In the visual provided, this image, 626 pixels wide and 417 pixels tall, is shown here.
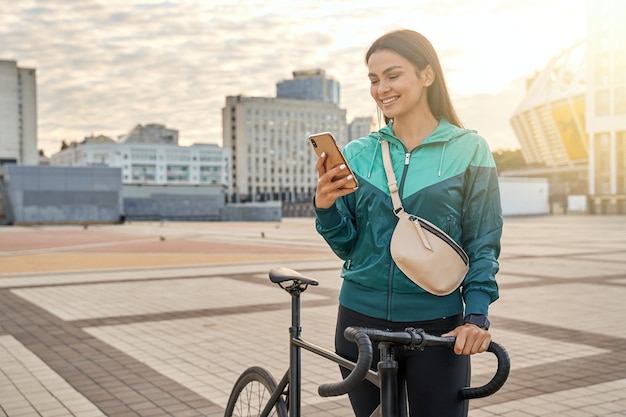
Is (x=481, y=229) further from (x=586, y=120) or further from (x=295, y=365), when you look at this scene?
(x=586, y=120)

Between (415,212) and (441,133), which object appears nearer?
(415,212)

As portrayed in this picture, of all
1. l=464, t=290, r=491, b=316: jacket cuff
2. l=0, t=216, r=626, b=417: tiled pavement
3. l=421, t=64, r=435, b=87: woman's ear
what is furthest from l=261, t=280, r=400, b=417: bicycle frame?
l=0, t=216, r=626, b=417: tiled pavement

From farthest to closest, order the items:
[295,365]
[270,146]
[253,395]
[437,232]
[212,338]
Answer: [270,146]
[212,338]
[253,395]
[295,365]
[437,232]

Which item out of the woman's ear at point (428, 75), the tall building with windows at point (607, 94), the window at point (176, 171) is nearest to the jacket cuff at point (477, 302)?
the woman's ear at point (428, 75)

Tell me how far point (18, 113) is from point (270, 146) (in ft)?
199

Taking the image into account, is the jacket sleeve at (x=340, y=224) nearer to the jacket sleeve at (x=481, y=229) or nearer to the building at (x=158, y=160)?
the jacket sleeve at (x=481, y=229)

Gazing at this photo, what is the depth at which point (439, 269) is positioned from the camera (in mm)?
2221

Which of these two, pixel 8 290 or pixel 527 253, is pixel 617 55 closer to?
pixel 527 253

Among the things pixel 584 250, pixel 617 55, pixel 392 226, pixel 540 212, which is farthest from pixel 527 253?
Answer: pixel 617 55

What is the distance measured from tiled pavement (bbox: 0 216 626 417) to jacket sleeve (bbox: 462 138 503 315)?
3132 millimetres

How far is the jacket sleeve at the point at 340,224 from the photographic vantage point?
2.45 m

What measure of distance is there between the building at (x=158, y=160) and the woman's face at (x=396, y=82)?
150 metres

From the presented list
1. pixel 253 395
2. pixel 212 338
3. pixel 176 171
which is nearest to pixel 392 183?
pixel 253 395

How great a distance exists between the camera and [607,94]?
269 feet
